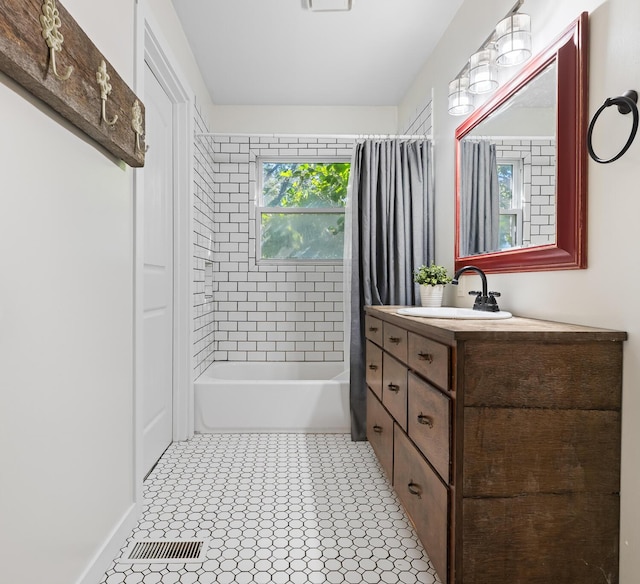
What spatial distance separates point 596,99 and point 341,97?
2515 millimetres

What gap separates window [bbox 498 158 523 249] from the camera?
1.86m

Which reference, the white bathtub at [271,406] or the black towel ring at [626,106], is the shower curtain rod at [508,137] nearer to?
the black towel ring at [626,106]

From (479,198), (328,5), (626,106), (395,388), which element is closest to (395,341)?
(395,388)

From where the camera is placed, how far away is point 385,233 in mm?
2930

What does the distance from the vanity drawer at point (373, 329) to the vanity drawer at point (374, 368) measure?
0.13 feet

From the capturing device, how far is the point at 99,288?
156 cm

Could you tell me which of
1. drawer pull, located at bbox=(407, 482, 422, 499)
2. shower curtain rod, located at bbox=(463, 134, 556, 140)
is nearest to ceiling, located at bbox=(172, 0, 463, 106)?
shower curtain rod, located at bbox=(463, 134, 556, 140)

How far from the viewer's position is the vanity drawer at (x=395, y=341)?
6.15 feet

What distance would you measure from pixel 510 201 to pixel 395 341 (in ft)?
2.51

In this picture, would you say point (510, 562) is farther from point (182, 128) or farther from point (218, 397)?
point (182, 128)

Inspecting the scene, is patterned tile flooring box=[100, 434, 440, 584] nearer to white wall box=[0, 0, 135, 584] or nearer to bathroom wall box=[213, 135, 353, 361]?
white wall box=[0, 0, 135, 584]

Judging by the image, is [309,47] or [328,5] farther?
[309,47]

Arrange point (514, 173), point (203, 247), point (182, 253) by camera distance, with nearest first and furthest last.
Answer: point (514, 173) → point (182, 253) → point (203, 247)

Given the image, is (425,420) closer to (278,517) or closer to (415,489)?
(415,489)
